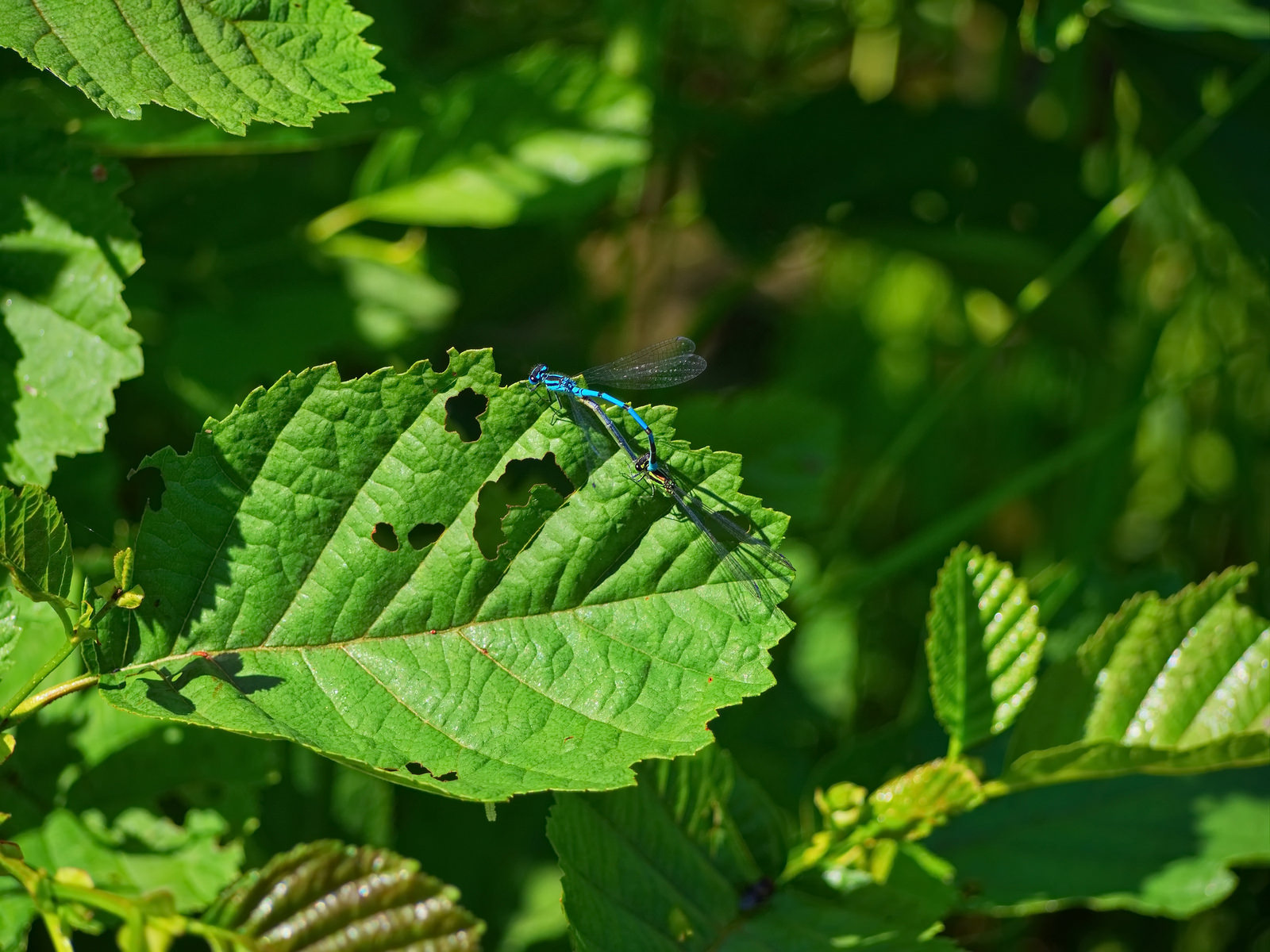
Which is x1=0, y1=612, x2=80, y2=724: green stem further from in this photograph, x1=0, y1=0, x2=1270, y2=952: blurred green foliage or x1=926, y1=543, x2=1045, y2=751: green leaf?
x1=926, y1=543, x2=1045, y2=751: green leaf

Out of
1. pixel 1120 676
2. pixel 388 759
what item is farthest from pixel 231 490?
pixel 1120 676

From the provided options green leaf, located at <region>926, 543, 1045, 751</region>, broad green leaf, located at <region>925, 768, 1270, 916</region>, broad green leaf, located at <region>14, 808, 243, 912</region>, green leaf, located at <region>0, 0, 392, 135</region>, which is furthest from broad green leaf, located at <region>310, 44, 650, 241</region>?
broad green leaf, located at <region>925, 768, 1270, 916</region>

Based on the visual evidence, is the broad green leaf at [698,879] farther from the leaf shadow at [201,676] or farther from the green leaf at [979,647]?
the leaf shadow at [201,676]

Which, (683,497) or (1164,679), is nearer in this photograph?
(683,497)

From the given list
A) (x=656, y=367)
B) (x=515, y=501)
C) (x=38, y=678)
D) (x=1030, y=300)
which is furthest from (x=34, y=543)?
(x=1030, y=300)

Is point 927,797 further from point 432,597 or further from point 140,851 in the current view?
point 140,851

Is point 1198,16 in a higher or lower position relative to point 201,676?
higher
